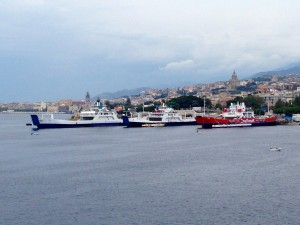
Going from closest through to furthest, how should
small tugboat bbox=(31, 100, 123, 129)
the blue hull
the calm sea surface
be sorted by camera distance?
the calm sea surface → the blue hull → small tugboat bbox=(31, 100, 123, 129)

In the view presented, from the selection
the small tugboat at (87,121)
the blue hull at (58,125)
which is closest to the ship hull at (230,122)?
the small tugboat at (87,121)

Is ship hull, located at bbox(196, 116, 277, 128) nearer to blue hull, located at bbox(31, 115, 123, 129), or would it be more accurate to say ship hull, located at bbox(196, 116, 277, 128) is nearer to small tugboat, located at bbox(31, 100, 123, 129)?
small tugboat, located at bbox(31, 100, 123, 129)

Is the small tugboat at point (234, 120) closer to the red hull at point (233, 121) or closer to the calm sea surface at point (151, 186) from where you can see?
the red hull at point (233, 121)

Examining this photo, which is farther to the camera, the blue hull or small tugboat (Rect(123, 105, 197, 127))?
small tugboat (Rect(123, 105, 197, 127))

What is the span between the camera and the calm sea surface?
568 inches

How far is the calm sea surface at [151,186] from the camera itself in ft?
47.4

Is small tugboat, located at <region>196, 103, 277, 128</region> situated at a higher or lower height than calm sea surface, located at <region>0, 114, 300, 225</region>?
higher

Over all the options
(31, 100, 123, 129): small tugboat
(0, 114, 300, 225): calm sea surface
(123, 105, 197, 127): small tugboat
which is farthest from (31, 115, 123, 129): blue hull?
(0, 114, 300, 225): calm sea surface

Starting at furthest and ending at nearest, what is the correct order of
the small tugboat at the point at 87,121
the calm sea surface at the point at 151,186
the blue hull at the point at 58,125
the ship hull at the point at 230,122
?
the small tugboat at the point at 87,121 → the blue hull at the point at 58,125 → the ship hull at the point at 230,122 → the calm sea surface at the point at 151,186

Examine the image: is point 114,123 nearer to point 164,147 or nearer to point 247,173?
point 164,147

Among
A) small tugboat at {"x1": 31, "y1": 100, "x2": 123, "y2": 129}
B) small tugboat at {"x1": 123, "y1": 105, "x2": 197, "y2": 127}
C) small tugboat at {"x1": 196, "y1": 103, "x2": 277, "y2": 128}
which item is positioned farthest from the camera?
small tugboat at {"x1": 123, "y1": 105, "x2": 197, "y2": 127}

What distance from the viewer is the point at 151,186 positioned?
59.4ft

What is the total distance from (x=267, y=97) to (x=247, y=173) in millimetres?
77696

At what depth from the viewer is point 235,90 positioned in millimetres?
135500
